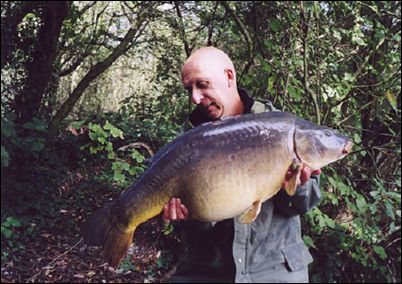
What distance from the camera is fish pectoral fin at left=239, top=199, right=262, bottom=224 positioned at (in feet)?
6.26

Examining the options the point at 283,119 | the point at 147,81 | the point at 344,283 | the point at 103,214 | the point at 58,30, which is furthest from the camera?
the point at 147,81

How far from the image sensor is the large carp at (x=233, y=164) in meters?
1.92

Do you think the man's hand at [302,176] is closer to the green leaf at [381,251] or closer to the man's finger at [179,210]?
the man's finger at [179,210]

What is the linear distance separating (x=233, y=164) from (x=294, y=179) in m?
0.20

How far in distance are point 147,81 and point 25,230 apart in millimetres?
2817

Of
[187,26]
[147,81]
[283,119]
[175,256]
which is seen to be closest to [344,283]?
[175,256]

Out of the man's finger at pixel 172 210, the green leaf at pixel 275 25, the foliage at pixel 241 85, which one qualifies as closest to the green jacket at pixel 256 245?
the man's finger at pixel 172 210

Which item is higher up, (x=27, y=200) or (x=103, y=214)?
(x=103, y=214)

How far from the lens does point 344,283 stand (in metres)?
4.99

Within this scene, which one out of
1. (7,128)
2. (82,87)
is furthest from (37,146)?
(82,87)

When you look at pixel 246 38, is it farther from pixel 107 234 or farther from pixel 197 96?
pixel 107 234

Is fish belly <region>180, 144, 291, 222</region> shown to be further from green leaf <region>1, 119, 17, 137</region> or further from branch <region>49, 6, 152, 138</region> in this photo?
branch <region>49, 6, 152, 138</region>

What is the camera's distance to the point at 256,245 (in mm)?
2129

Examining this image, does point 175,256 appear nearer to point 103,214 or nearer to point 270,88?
point 270,88
